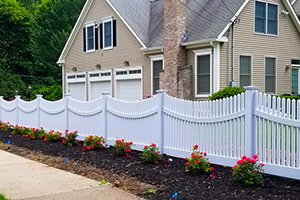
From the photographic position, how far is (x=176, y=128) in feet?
24.7

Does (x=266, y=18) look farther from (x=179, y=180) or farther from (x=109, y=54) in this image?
(x=179, y=180)

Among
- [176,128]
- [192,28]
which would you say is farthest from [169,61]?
[176,128]

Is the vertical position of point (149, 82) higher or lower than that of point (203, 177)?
higher

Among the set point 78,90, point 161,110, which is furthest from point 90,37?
point 161,110

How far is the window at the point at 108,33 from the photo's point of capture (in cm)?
1981

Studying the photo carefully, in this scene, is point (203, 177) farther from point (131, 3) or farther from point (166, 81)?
point (131, 3)

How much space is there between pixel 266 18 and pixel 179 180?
12.5 m

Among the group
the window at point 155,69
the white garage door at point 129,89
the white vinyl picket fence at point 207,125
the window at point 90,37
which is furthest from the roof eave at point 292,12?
the window at point 90,37

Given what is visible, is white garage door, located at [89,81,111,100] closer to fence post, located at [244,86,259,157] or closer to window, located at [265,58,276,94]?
window, located at [265,58,276,94]

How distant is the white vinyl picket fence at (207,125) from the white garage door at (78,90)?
11292mm

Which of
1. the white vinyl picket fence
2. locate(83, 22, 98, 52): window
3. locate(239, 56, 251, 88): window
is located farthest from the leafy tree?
the white vinyl picket fence

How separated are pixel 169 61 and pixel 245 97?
959cm

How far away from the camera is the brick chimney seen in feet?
49.9

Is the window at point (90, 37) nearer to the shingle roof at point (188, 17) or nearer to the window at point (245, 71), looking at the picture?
the shingle roof at point (188, 17)
